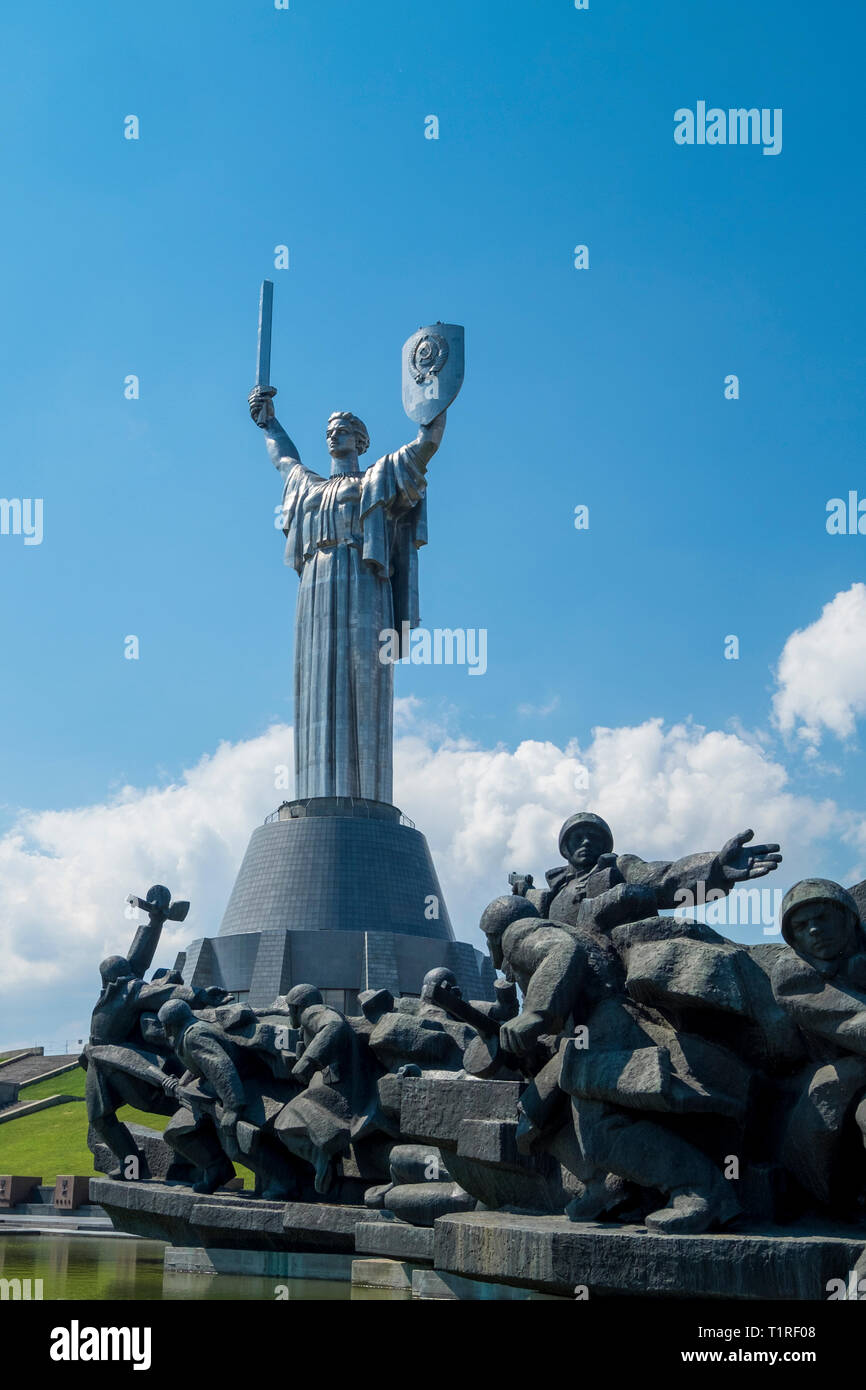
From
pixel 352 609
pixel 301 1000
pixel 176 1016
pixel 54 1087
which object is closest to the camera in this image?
pixel 301 1000

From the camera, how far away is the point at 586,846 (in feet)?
27.5

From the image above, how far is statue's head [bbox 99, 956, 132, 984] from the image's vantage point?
12.8m

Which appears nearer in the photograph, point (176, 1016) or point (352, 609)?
point (176, 1016)

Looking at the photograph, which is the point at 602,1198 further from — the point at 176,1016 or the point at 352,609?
A: the point at 352,609

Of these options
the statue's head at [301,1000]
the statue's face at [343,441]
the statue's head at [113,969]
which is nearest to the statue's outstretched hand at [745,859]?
the statue's head at [301,1000]

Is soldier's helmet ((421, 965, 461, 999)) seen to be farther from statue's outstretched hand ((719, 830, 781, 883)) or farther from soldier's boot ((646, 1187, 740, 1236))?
soldier's boot ((646, 1187, 740, 1236))

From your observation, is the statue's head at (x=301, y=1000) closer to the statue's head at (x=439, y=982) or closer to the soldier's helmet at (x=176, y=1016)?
the soldier's helmet at (x=176, y=1016)

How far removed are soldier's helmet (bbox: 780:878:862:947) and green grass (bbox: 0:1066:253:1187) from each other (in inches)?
466

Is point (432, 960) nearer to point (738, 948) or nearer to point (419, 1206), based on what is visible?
point (419, 1206)

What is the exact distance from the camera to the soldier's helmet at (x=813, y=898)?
5.53 meters

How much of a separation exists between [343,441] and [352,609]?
12.2 ft

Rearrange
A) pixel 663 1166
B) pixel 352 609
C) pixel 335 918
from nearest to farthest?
pixel 663 1166, pixel 335 918, pixel 352 609

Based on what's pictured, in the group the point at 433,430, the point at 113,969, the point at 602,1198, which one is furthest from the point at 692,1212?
the point at 433,430
